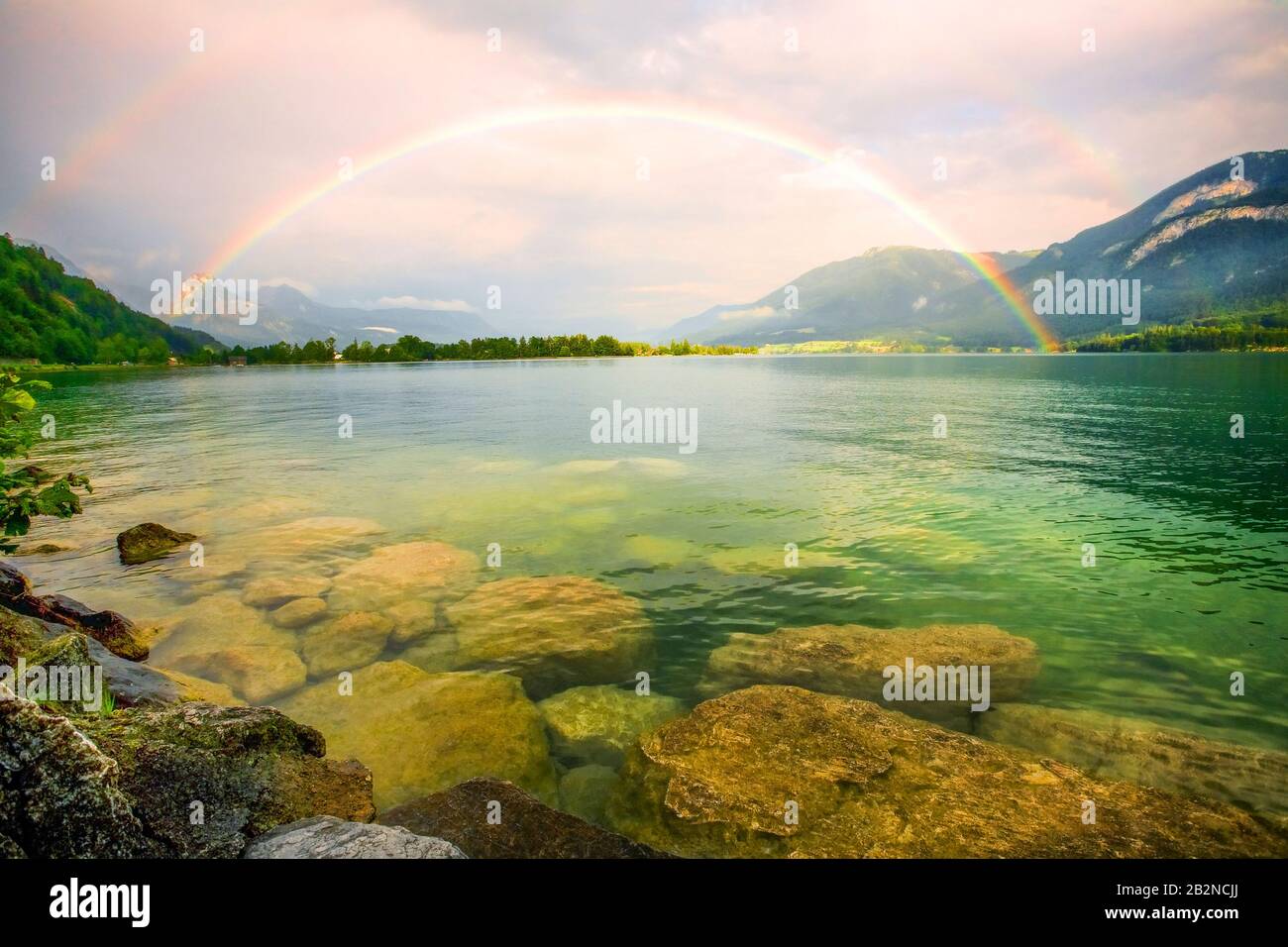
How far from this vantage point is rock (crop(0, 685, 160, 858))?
18.8 feet

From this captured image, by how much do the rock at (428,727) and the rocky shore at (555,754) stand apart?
6 cm

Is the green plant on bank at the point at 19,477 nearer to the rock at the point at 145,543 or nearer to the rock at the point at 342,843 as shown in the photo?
the rock at the point at 342,843

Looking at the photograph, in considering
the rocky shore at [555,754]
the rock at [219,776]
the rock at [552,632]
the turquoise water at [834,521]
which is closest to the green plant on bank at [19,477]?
the rocky shore at [555,754]

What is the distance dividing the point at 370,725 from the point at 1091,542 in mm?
28649

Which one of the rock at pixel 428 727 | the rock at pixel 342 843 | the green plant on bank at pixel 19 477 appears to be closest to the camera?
the rock at pixel 342 843

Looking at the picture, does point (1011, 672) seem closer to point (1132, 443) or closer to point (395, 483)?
point (395, 483)

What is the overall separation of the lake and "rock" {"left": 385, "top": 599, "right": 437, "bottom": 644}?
0.64 meters

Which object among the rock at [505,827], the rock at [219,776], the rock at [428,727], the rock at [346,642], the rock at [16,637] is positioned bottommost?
the rock at [428,727]

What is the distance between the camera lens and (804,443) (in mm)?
56156

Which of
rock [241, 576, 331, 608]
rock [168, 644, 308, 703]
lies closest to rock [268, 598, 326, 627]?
rock [241, 576, 331, 608]

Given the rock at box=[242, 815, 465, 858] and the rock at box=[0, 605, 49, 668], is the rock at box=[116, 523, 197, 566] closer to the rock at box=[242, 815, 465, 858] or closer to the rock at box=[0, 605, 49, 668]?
the rock at box=[0, 605, 49, 668]

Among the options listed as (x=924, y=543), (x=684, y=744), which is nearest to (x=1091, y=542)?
(x=924, y=543)

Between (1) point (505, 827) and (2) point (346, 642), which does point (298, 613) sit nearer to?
(2) point (346, 642)

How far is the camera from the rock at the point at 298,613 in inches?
754
